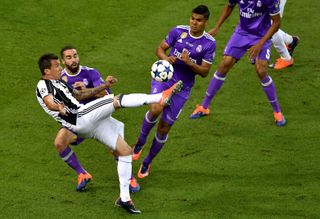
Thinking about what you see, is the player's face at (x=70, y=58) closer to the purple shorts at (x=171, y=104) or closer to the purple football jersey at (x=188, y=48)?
the purple shorts at (x=171, y=104)

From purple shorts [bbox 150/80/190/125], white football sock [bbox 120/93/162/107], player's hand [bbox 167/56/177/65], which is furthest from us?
purple shorts [bbox 150/80/190/125]

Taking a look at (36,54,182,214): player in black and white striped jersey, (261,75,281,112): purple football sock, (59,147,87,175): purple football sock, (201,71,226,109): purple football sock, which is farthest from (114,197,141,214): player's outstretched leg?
(261,75,281,112): purple football sock

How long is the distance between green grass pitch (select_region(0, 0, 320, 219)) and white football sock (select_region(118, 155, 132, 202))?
0.26 meters

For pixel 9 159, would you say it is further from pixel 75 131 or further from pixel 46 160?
pixel 75 131

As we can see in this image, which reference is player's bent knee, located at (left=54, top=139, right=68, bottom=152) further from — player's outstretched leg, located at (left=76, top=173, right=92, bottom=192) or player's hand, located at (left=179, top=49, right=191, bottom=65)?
player's hand, located at (left=179, top=49, right=191, bottom=65)

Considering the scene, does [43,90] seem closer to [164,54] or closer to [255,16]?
[164,54]

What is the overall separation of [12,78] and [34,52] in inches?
46.0

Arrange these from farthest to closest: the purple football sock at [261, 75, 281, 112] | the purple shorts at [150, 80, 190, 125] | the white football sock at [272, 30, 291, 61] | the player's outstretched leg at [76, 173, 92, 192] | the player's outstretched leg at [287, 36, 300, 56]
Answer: the player's outstretched leg at [287, 36, 300, 56], the white football sock at [272, 30, 291, 61], the purple football sock at [261, 75, 281, 112], the purple shorts at [150, 80, 190, 125], the player's outstretched leg at [76, 173, 92, 192]

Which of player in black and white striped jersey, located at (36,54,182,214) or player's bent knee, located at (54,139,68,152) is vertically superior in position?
player in black and white striped jersey, located at (36,54,182,214)

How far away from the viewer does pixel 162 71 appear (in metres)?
10.5

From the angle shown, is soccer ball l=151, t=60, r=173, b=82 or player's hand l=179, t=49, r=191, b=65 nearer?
soccer ball l=151, t=60, r=173, b=82

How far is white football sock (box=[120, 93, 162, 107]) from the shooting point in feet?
32.0

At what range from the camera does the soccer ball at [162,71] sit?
10453 mm

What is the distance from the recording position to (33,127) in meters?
12.7
